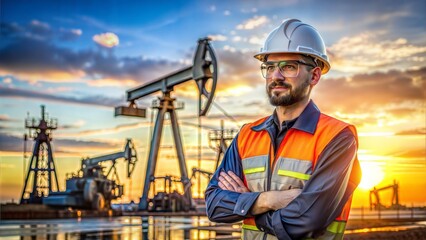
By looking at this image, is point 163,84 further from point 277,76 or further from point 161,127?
point 277,76

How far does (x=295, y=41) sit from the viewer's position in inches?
124

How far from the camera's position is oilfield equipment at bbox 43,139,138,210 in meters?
37.4

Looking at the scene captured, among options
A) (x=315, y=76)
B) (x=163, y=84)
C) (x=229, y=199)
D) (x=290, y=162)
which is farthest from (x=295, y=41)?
(x=163, y=84)

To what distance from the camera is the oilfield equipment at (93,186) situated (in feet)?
123

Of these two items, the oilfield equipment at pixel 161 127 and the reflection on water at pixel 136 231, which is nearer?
the reflection on water at pixel 136 231

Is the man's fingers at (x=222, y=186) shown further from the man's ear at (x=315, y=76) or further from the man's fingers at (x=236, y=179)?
the man's ear at (x=315, y=76)

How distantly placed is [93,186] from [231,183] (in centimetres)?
3541

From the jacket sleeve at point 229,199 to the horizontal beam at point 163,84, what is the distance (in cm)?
3099

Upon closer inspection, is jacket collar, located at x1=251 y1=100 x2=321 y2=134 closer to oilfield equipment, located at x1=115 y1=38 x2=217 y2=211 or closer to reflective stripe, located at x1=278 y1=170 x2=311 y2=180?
reflective stripe, located at x1=278 y1=170 x2=311 y2=180

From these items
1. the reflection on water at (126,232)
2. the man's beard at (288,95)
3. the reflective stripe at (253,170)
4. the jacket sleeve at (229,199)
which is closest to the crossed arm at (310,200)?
the jacket sleeve at (229,199)

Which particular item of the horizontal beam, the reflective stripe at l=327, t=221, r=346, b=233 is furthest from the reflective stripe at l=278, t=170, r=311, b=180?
the horizontal beam

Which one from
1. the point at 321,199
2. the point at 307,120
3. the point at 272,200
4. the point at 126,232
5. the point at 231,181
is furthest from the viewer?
the point at 126,232

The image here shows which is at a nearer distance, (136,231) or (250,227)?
(250,227)

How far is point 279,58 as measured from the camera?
315cm
